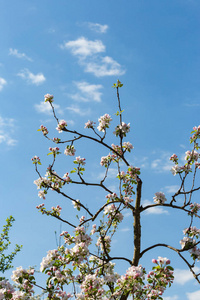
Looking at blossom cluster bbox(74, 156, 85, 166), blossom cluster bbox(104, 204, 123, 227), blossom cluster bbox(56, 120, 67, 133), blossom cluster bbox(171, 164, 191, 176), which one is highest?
blossom cluster bbox(56, 120, 67, 133)

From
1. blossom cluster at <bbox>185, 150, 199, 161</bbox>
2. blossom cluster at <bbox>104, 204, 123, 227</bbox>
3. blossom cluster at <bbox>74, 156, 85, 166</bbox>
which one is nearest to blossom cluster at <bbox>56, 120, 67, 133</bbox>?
blossom cluster at <bbox>74, 156, 85, 166</bbox>

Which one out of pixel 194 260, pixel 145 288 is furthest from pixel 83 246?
pixel 194 260

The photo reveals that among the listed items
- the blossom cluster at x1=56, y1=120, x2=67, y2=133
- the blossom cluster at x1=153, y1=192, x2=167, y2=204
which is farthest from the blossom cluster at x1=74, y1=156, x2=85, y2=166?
the blossom cluster at x1=153, y1=192, x2=167, y2=204

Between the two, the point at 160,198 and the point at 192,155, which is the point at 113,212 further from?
the point at 192,155

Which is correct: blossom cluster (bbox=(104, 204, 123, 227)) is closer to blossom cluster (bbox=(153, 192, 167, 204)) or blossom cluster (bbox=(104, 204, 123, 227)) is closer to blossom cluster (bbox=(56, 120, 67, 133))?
blossom cluster (bbox=(153, 192, 167, 204))

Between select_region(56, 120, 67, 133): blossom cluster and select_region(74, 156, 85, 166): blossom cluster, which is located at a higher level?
select_region(56, 120, 67, 133): blossom cluster

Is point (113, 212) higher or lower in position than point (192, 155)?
lower

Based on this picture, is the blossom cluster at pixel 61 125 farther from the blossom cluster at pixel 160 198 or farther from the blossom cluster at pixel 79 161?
the blossom cluster at pixel 160 198

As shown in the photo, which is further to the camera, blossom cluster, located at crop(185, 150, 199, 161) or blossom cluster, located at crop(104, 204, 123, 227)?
blossom cluster, located at crop(185, 150, 199, 161)

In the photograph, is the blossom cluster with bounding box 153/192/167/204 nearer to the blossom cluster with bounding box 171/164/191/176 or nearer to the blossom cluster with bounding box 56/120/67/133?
the blossom cluster with bounding box 171/164/191/176

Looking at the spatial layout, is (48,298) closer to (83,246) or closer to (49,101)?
(83,246)

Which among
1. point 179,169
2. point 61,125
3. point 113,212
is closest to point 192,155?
point 179,169

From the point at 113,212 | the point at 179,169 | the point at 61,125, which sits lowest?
the point at 113,212

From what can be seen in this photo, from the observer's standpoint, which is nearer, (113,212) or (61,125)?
(113,212)
